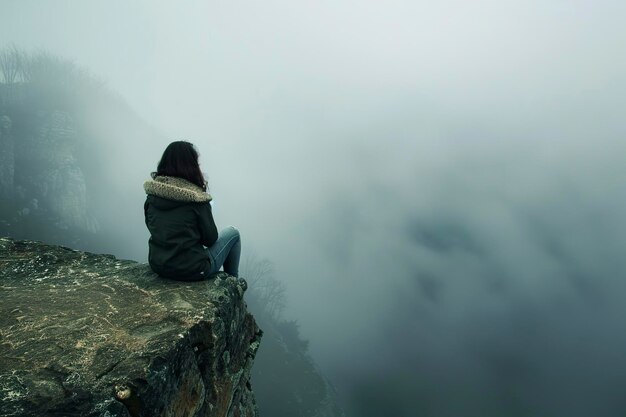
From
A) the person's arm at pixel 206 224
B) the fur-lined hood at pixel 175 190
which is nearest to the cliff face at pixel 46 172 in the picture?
the fur-lined hood at pixel 175 190

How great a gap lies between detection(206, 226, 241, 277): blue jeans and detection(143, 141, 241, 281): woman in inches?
10.6

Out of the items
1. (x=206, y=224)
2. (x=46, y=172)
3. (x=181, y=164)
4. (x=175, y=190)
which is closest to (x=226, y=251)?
(x=206, y=224)

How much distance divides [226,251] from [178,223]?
5.98ft

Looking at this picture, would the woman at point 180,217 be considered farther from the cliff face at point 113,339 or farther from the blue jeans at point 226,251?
the cliff face at point 113,339

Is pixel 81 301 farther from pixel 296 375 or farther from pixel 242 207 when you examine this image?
pixel 242 207

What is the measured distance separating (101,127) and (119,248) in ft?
102

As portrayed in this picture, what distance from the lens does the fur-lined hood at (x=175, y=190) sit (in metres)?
5.98

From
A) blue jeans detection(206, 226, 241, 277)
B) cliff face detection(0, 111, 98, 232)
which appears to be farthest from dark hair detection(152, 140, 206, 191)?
cliff face detection(0, 111, 98, 232)

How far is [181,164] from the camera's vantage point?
6375 mm

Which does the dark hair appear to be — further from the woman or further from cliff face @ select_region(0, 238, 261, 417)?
cliff face @ select_region(0, 238, 261, 417)

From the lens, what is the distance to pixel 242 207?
568 feet

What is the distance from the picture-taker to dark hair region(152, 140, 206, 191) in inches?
249

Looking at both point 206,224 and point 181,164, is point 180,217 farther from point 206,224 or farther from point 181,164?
point 181,164

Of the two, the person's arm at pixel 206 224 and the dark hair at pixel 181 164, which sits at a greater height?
the dark hair at pixel 181 164
